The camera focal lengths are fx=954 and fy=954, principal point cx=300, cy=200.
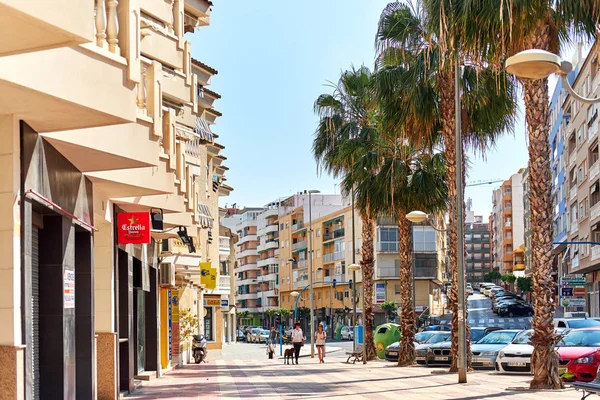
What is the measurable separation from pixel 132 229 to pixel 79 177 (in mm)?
4719

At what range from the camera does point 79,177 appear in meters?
15.2

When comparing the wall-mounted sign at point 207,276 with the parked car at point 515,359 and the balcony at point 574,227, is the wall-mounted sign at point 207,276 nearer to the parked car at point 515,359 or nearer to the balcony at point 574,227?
the parked car at point 515,359

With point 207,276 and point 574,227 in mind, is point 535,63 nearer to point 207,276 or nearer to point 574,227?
point 207,276

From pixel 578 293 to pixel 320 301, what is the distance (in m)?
66.8

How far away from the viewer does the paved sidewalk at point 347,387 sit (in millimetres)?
20172

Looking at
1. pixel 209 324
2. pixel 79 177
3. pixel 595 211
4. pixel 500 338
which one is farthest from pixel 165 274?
pixel 595 211

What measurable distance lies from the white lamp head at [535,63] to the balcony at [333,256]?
9699cm

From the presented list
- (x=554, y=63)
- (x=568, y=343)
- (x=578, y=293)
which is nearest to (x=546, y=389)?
(x=568, y=343)

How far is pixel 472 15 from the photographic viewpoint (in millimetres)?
20469

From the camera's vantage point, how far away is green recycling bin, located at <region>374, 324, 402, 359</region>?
44216 mm

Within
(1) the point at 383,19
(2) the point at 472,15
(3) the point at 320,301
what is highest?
(1) the point at 383,19

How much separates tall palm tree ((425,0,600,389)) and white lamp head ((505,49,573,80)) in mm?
6674

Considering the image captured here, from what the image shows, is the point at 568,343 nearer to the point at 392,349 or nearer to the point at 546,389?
the point at 546,389

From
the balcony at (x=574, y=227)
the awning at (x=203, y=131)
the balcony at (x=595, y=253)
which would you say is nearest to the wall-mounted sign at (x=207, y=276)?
the awning at (x=203, y=131)
